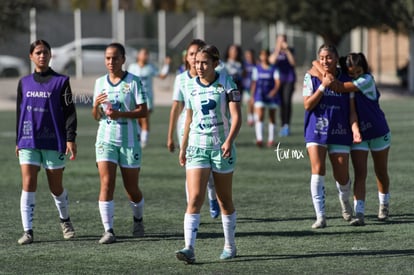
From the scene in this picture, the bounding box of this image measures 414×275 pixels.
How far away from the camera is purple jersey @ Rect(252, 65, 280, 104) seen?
23.5 m

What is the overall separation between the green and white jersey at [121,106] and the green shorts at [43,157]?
0.42 m

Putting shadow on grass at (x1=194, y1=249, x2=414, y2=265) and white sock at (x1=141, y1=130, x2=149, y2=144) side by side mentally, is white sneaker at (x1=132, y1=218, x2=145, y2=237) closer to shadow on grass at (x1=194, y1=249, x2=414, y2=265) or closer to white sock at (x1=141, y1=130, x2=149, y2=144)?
Result: shadow on grass at (x1=194, y1=249, x2=414, y2=265)

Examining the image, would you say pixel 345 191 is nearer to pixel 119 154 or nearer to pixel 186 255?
pixel 119 154

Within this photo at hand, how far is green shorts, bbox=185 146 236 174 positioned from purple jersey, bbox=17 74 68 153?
1.69 meters

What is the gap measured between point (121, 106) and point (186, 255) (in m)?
2.07

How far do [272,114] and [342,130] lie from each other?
11335 mm

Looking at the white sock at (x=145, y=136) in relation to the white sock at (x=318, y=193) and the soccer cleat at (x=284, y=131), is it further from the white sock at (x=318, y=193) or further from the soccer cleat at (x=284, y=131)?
the white sock at (x=318, y=193)

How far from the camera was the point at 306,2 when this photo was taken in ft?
154

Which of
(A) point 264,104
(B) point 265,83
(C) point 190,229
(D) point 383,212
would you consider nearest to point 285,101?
(B) point 265,83

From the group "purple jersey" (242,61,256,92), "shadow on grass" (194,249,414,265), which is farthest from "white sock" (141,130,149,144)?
"shadow on grass" (194,249,414,265)

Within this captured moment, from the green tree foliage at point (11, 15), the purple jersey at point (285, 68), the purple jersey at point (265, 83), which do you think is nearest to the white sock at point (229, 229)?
the purple jersey at point (265, 83)

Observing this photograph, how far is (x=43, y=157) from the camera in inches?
445

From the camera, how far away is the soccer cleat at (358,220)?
1225 cm

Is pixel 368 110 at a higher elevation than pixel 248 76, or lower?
lower
